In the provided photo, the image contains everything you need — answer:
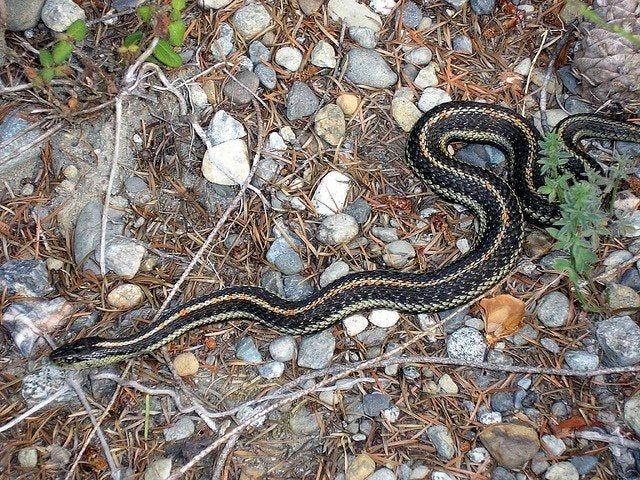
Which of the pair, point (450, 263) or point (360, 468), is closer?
point (360, 468)

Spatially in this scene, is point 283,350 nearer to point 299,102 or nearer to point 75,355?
point 75,355

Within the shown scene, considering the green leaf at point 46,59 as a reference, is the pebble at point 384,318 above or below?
below

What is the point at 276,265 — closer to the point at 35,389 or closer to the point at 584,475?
the point at 35,389

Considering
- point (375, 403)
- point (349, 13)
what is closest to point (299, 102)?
point (349, 13)

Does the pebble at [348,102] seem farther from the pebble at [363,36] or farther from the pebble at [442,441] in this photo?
the pebble at [442,441]

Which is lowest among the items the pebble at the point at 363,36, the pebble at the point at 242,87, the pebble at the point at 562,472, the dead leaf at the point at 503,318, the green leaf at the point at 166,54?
Result: the pebble at the point at 562,472

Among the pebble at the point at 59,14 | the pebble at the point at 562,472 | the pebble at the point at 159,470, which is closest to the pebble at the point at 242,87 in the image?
the pebble at the point at 59,14
